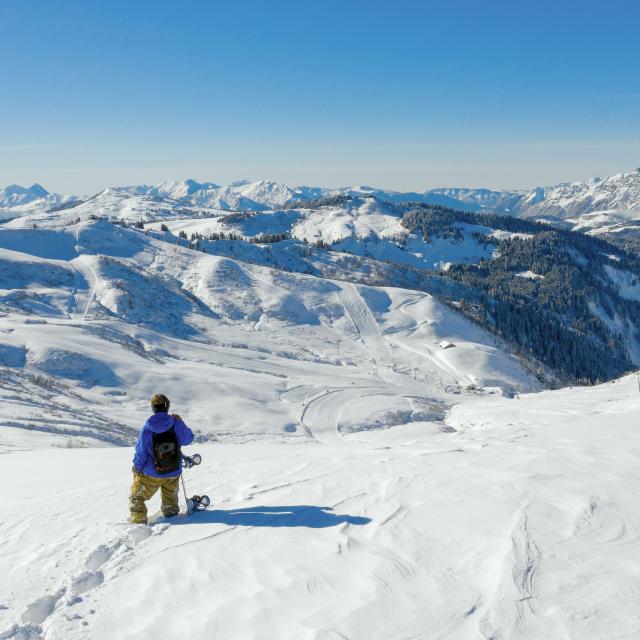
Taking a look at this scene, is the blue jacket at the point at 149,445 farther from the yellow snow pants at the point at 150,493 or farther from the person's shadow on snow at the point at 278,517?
the person's shadow on snow at the point at 278,517

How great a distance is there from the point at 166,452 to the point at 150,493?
717 millimetres

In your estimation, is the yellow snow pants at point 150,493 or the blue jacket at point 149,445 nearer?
the yellow snow pants at point 150,493

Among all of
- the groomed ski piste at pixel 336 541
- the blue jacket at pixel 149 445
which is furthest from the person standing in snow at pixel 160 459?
the groomed ski piste at pixel 336 541

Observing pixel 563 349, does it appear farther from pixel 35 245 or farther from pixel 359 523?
pixel 359 523

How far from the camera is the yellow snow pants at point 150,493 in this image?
8309 mm

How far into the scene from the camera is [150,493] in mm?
8570

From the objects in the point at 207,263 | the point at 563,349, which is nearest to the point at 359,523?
the point at 207,263

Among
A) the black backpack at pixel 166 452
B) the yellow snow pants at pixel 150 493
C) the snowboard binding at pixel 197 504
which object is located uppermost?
the black backpack at pixel 166 452

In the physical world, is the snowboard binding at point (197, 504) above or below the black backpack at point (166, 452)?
below

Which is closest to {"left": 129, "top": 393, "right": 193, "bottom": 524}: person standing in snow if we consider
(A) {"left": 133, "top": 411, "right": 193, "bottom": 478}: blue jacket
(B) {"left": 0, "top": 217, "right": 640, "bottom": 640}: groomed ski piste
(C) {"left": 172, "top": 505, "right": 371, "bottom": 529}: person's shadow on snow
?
(A) {"left": 133, "top": 411, "right": 193, "bottom": 478}: blue jacket

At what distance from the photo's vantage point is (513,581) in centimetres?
555

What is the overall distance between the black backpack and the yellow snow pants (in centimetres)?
19

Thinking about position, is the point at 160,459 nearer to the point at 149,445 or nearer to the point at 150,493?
the point at 149,445

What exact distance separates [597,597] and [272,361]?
60.7 meters
